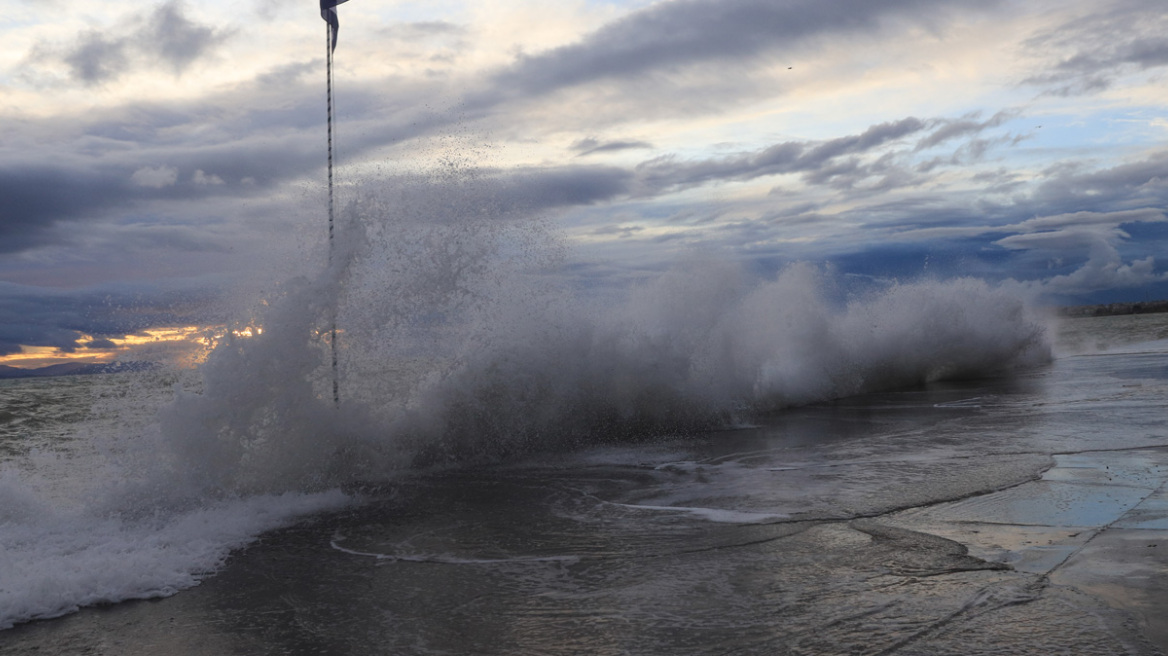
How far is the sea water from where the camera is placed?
4.14m

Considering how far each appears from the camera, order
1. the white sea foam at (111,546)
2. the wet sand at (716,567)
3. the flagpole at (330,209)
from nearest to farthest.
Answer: the wet sand at (716,567) < the white sea foam at (111,546) < the flagpole at (330,209)

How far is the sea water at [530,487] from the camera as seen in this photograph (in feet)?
13.6

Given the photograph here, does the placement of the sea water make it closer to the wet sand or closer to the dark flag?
the wet sand

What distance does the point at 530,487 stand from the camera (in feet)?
26.7

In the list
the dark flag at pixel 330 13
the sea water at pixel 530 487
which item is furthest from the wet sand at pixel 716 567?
the dark flag at pixel 330 13

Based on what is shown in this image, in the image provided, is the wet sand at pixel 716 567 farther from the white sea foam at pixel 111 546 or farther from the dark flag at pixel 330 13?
the dark flag at pixel 330 13

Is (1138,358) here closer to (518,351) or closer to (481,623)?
(518,351)

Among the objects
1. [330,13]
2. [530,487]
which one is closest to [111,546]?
[530,487]

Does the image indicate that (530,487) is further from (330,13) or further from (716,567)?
(330,13)

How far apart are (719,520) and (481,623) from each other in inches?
104

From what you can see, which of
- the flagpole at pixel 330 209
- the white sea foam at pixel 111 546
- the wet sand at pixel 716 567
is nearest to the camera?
the wet sand at pixel 716 567

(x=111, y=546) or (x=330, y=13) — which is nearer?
(x=111, y=546)

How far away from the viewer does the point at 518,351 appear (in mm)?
12117

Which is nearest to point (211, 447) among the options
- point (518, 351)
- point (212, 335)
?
point (212, 335)
